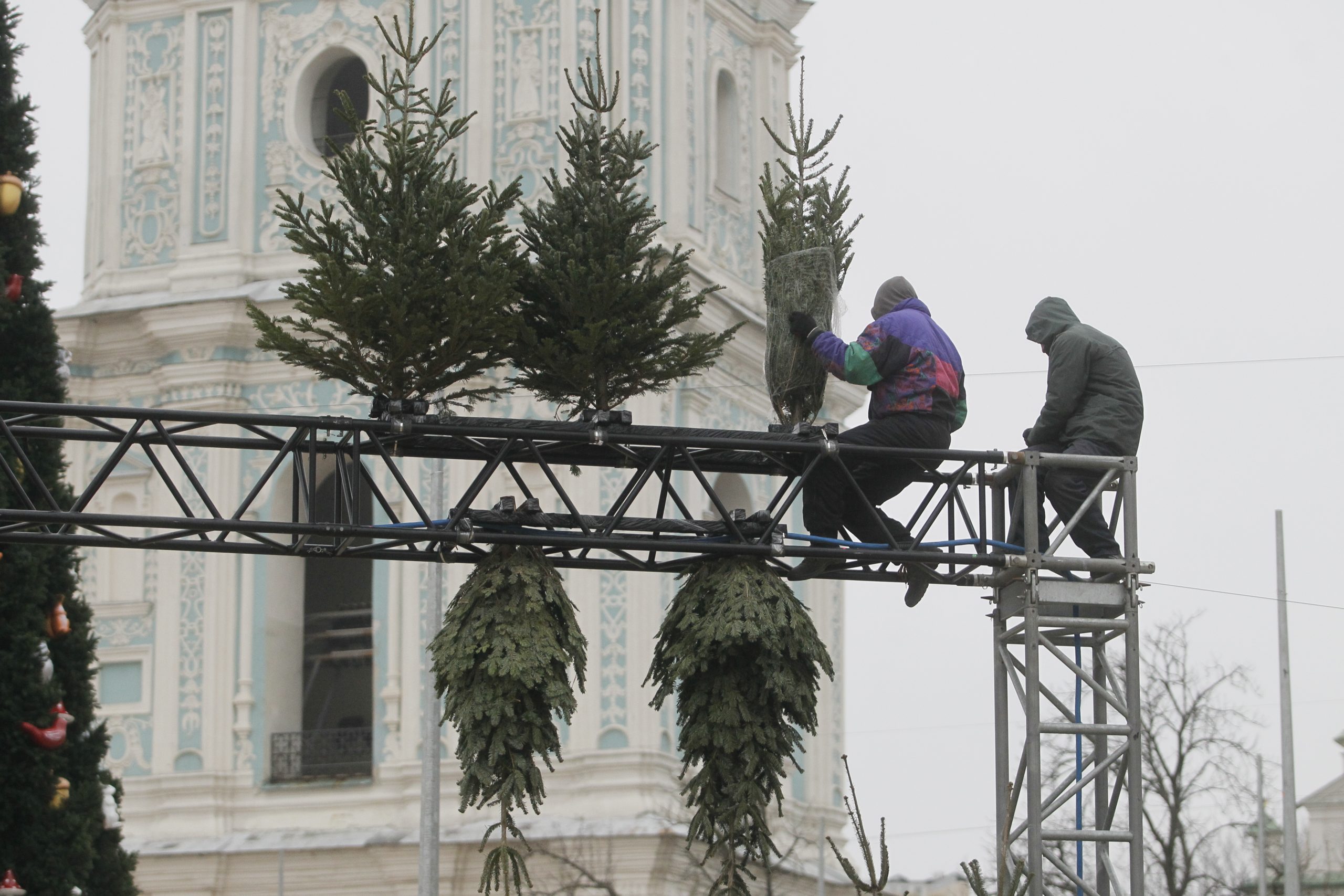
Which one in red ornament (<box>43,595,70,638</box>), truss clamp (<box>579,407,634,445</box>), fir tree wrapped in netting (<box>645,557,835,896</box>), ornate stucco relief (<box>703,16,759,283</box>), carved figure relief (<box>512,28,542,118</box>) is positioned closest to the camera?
fir tree wrapped in netting (<box>645,557,835,896</box>)

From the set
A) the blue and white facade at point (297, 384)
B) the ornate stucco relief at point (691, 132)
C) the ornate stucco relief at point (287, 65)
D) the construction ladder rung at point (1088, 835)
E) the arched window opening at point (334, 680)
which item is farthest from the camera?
the ornate stucco relief at point (287, 65)

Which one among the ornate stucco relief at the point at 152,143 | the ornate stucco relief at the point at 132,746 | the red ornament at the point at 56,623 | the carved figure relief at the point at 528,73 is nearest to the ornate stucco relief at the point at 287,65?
the ornate stucco relief at the point at 152,143

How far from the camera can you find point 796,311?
599 inches

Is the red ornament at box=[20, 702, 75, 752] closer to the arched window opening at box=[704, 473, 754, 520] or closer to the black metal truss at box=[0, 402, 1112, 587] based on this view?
the black metal truss at box=[0, 402, 1112, 587]

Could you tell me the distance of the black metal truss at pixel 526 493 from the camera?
14.3 meters

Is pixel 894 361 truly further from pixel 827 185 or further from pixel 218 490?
pixel 218 490

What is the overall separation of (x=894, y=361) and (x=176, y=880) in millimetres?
19435

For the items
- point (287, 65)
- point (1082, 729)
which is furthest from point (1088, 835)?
point (287, 65)

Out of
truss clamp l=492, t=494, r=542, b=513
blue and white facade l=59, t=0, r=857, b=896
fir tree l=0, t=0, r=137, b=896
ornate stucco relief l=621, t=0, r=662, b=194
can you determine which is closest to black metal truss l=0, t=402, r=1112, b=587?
truss clamp l=492, t=494, r=542, b=513

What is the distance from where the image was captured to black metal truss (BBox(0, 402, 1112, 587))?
46.8ft

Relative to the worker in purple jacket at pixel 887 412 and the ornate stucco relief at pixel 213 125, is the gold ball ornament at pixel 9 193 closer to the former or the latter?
the worker in purple jacket at pixel 887 412

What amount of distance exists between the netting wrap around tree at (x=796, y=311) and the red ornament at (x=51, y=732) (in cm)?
795

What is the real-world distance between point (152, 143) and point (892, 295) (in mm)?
21110

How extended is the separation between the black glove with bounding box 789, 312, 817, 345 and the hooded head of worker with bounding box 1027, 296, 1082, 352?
1159 mm
